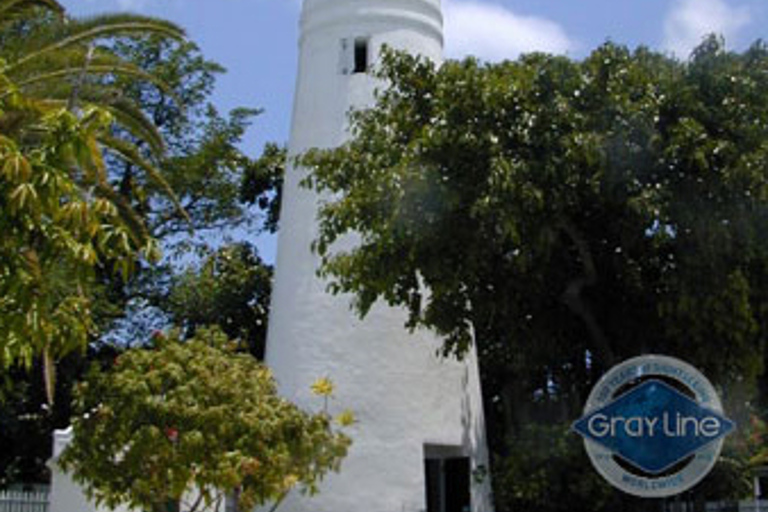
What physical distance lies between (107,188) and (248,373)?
9.10ft

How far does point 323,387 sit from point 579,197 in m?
4.56

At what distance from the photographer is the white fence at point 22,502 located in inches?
709

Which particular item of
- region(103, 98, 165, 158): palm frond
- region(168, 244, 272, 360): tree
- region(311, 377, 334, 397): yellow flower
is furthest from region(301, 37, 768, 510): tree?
region(168, 244, 272, 360): tree

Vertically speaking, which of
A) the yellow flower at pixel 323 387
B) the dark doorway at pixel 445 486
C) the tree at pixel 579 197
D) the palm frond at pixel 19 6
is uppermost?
the palm frond at pixel 19 6

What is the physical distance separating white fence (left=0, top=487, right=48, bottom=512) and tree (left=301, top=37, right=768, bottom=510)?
221 inches

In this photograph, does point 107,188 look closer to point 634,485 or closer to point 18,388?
point 634,485

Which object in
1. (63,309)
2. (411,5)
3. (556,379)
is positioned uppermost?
(411,5)

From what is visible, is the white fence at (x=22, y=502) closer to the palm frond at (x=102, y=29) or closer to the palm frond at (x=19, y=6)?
the palm frond at (x=102, y=29)

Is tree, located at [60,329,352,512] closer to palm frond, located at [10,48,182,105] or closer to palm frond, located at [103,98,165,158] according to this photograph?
palm frond, located at [103,98,165,158]

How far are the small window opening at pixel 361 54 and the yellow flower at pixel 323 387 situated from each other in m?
5.36

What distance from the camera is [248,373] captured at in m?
14.6

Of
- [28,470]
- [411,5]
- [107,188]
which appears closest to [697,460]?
[107,188]

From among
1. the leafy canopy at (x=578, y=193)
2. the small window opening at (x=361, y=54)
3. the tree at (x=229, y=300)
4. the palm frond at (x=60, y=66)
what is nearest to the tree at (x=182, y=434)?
the leafy canopy at (x=578, y=193)

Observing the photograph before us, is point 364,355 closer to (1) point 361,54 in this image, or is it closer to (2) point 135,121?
(1) point 361,54
